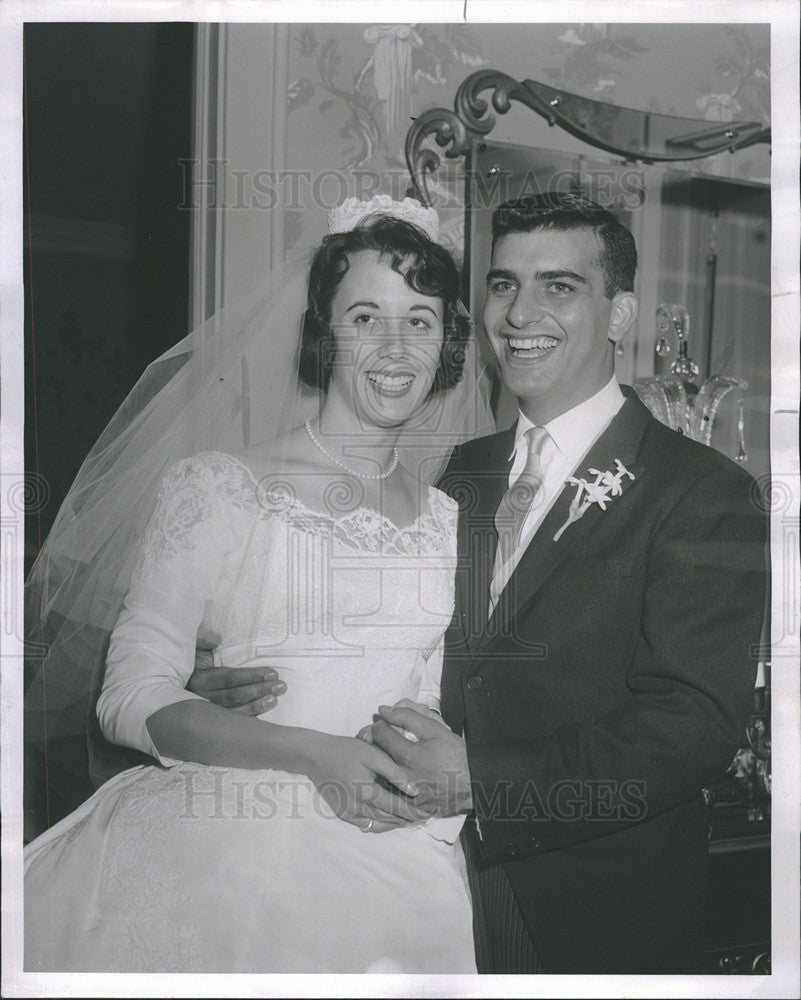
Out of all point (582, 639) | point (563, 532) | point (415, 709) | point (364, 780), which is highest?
point (563, 532)

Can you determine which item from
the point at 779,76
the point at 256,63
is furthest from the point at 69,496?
the point at 779,76

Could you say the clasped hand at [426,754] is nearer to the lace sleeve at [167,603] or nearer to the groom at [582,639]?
the groom at [582,639]

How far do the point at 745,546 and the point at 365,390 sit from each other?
725 millimetres

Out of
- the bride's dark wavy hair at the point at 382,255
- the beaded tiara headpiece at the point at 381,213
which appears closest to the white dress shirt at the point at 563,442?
the bride's dark wavy hair at the point at 382,255

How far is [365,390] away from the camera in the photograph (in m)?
1.71

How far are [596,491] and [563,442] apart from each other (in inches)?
4.2

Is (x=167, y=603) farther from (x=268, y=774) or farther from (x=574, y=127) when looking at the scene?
(x=574, y=127)

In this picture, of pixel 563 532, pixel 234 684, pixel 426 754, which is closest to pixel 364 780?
pixel 426 754

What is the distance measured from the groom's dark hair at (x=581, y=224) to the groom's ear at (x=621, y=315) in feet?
0.04

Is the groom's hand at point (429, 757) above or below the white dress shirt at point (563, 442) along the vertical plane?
below

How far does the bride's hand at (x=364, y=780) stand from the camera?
1.66 metres

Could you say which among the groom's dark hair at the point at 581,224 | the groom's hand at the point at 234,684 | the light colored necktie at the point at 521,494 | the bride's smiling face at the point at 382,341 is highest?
the groom's dark hair at the point at 581,224

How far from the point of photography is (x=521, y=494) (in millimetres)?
1712

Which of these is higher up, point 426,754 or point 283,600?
point 283,600
